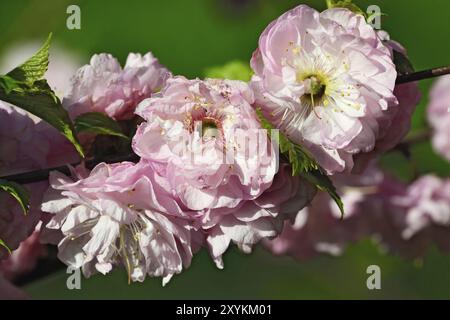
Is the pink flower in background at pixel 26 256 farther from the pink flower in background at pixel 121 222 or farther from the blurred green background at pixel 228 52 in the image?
the blurred green background at pixel 228 52

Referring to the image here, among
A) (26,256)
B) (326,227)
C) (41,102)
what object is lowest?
(326,227)

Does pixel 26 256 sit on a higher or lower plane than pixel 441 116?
higher

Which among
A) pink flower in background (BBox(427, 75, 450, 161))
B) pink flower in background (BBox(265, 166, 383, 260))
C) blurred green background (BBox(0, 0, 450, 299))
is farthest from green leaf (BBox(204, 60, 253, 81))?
blurred green background (BBox(0, 0, 450, 299))

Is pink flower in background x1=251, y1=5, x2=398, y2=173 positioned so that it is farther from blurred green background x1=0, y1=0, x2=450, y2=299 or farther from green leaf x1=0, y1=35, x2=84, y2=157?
blurred green background x1=0, y1=0, x2=450, y2=299

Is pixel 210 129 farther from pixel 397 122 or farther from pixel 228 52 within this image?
pixel 228 52

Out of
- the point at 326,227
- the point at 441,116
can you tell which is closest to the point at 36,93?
the point at 326,227

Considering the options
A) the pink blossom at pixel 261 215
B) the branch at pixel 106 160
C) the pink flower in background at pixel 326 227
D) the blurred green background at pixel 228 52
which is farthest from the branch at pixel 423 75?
the blurred green background at pixel 228 52
